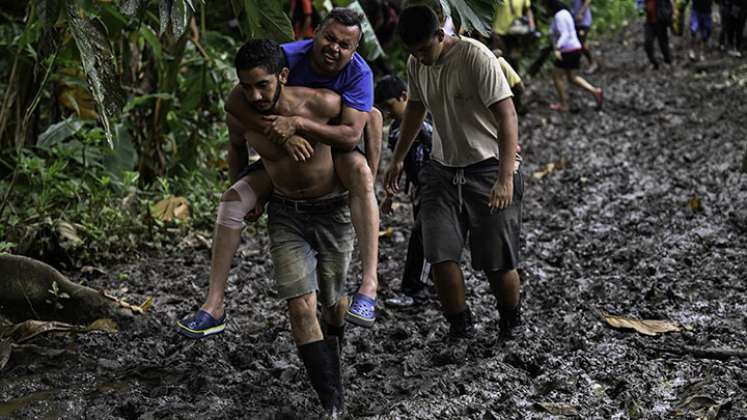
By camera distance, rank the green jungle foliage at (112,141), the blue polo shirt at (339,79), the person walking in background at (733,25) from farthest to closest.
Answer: the person walking in background at (733,25) → the green jungle foliage at (112,141) → the blue polo shirt at (339,79)

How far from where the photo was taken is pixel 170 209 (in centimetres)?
765

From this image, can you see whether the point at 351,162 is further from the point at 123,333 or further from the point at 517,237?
the point at 123,333

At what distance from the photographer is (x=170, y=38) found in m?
8.17

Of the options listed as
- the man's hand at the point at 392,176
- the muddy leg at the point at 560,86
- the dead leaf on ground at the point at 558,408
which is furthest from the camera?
the muddy leg at the point at 560,86

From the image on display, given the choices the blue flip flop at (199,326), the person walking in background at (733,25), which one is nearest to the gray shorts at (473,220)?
the blue flip flop at (199,326)

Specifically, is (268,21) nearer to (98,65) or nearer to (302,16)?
(98,65)

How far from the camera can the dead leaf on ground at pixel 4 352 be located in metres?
4.81

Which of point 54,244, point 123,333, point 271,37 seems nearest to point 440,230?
point 271,37

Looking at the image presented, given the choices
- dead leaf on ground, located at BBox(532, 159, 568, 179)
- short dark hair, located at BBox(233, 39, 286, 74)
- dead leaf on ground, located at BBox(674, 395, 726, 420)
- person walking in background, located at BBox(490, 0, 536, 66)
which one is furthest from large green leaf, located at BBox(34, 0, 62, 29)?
person walking in background, located at BBox(490, 0, 536, 66)

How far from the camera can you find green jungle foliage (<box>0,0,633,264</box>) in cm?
663

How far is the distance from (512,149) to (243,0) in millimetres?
1480

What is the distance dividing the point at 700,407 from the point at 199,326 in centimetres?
227

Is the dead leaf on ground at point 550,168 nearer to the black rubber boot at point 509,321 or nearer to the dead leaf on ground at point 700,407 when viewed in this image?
the black rubber boot at point 509,321

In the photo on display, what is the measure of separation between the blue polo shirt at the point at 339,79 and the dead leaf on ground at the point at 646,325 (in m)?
2.37
